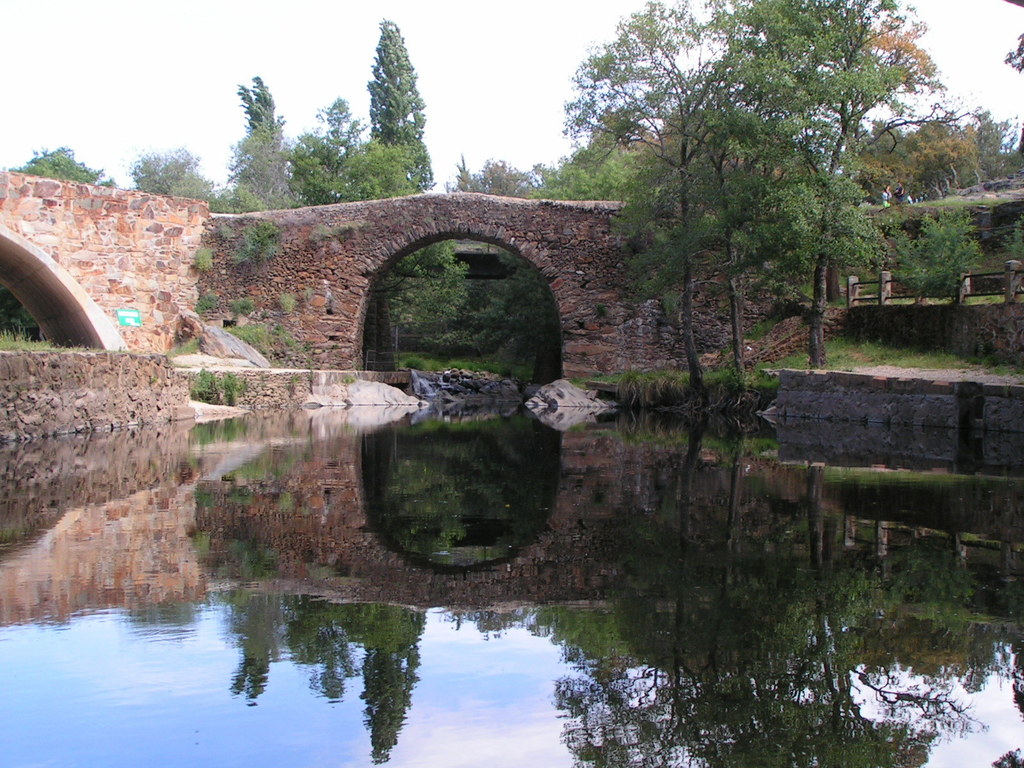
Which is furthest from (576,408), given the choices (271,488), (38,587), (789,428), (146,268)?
(38,587)

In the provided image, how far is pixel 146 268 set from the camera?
2369 cm

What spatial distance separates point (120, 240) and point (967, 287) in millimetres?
18430

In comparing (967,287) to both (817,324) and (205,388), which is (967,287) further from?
(205,388)

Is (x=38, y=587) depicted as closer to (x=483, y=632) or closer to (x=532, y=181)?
(x=483, y=632)

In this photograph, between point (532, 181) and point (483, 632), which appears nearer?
point (483, 632)

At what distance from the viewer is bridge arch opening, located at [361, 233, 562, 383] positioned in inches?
1205

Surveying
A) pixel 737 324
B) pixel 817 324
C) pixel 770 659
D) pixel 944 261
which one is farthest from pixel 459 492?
pixel 737 324

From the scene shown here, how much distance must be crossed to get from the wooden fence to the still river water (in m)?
10.6

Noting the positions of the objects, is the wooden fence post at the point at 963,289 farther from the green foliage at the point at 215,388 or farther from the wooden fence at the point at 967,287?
the green foliage at the point at 215,388

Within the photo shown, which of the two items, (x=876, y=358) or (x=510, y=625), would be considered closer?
(x=510, y=625)

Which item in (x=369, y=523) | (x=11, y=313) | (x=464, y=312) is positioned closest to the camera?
(x=369, y=523)

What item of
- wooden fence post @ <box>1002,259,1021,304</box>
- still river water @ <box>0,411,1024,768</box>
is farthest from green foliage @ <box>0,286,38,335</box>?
wooden fence post @ <box>1002,259,1021,304</box>

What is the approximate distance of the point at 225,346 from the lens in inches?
899

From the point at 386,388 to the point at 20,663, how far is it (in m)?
21.3
